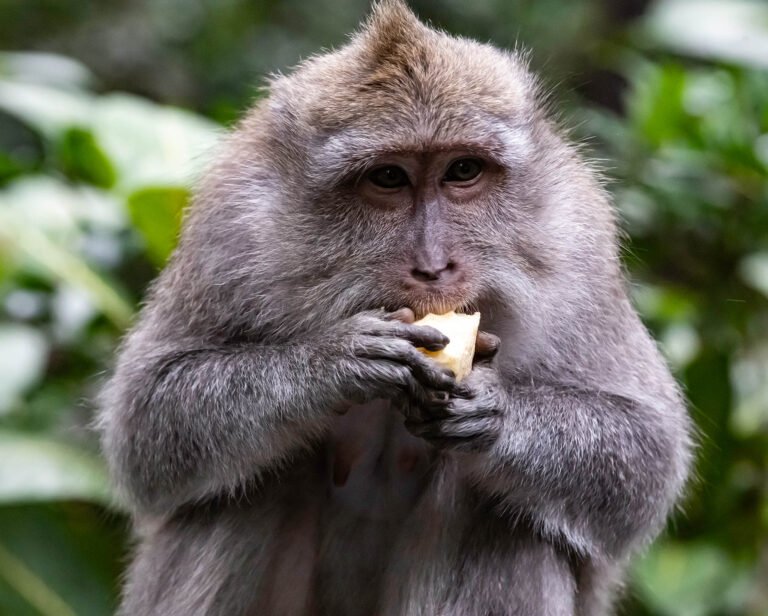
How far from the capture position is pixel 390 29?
3596 mm

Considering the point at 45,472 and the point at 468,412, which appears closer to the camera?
the point at 468,412

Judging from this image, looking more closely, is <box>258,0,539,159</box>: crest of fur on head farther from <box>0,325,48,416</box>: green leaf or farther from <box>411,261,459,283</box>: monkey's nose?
<box>0,325,48,416</box>: green leaf

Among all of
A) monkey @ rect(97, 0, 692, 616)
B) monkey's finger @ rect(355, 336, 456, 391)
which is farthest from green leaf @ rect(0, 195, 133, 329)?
monkey's finger @ rect(355, 336, 456, 391)

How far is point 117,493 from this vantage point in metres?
4.02

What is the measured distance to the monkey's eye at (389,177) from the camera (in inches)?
135

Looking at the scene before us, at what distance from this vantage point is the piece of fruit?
3.19 m

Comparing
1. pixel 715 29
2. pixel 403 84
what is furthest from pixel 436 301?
pixel 715 29

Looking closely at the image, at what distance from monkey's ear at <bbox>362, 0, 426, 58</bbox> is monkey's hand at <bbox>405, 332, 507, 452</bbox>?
0.93 metres

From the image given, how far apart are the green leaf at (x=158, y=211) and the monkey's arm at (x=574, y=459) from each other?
6.16 ft

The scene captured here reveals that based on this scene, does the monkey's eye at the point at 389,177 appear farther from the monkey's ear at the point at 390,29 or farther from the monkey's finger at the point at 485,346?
the monkey's finger at the point at 485,346

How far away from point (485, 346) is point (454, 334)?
0.28 metres

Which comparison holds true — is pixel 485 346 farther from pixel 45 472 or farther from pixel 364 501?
pixel 45 472

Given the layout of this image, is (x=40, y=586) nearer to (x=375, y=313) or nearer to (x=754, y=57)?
(x=375, y=313)

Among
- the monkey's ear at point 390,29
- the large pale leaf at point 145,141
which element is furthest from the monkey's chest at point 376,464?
the large pale leaf at point 145,141
